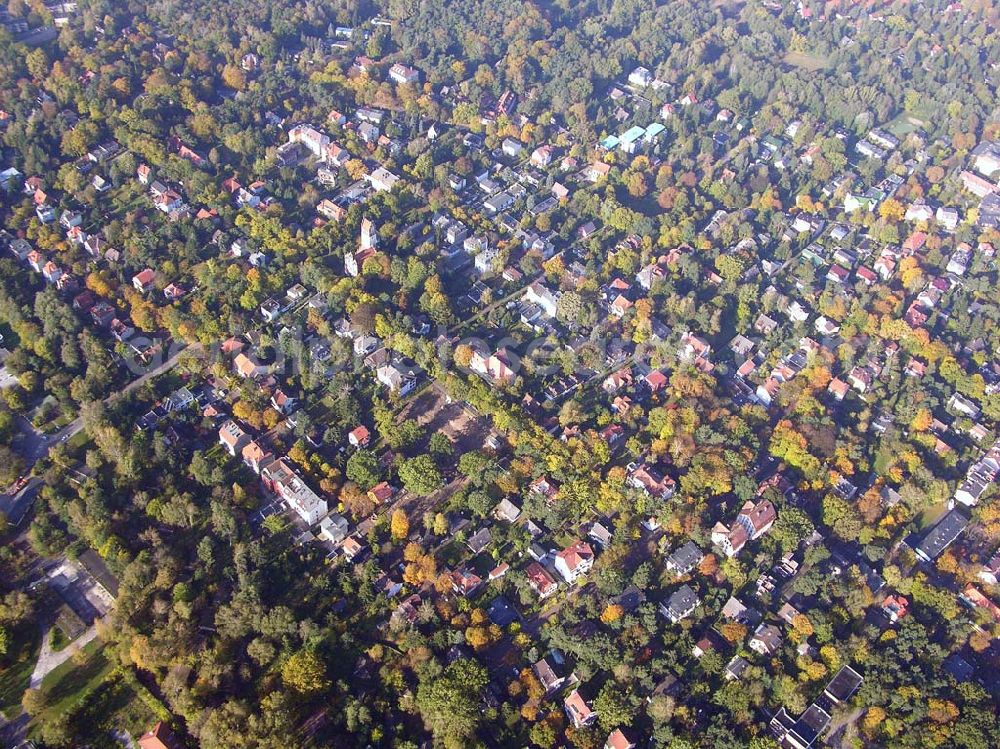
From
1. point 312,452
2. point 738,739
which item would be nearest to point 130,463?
point 312,452

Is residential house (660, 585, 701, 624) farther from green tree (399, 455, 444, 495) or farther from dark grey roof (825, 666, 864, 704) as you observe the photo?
green tree (399, 455, 444, 495)

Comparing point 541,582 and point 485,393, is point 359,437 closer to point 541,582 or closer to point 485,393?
point 485,393

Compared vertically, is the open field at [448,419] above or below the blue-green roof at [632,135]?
below

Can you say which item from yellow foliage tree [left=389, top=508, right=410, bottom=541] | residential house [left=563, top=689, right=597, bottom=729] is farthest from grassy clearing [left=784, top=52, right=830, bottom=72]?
residential house [left=563, top=689, right=597, bottom=729]

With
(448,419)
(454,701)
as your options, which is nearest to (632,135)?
(448,419)

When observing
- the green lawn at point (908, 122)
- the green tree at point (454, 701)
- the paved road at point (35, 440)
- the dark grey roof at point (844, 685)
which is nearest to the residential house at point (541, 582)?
the green tree at point (454, 701)

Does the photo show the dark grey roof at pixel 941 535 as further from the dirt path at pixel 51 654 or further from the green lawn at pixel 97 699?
the dirt path at pixel 51 654

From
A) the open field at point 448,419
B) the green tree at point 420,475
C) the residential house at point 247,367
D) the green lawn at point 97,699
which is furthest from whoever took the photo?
the residential house at point 247,367
